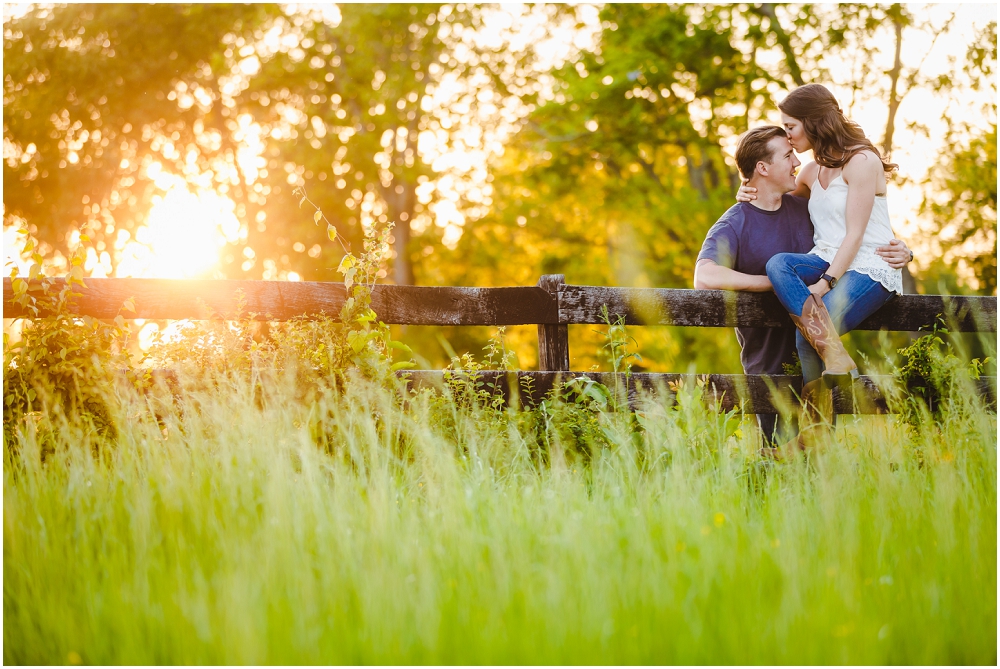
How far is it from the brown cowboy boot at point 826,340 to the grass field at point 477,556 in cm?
67

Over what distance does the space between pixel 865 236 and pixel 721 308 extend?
32.1 inches

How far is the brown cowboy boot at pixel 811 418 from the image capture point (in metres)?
3.30

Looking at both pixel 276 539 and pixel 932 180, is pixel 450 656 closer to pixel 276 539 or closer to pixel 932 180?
pixel 276 539

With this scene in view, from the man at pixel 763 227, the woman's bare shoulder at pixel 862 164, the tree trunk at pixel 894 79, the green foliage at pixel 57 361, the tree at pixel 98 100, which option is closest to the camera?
the green foliage at pixel 57 361

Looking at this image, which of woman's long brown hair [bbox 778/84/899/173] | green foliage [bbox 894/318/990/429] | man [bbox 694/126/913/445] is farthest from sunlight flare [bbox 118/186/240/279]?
green foliage [bbox 894/318/990/429]

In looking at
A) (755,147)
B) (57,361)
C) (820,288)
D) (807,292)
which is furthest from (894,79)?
(57,361)

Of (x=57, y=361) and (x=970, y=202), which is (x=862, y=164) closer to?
(x=57, y=361)

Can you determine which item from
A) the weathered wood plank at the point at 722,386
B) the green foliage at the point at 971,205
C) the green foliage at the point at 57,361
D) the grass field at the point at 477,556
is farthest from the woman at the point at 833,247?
the green foliage at the point at 971,205

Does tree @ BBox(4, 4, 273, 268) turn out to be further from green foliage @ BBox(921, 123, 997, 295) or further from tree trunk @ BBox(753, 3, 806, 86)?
green foliage @ BBox(921, 123, 997, 295)

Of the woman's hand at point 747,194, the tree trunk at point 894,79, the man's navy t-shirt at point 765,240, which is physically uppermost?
the tree trunk at point 894,79

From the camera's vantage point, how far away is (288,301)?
3.49 m

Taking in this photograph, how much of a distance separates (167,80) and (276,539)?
17719 mm

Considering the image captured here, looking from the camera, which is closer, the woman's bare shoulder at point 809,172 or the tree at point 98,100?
the woman's bare shoulder at point 809,172

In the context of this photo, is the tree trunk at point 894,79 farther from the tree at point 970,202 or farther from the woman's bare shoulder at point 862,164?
the woman's bare shoulder at point 862,164
